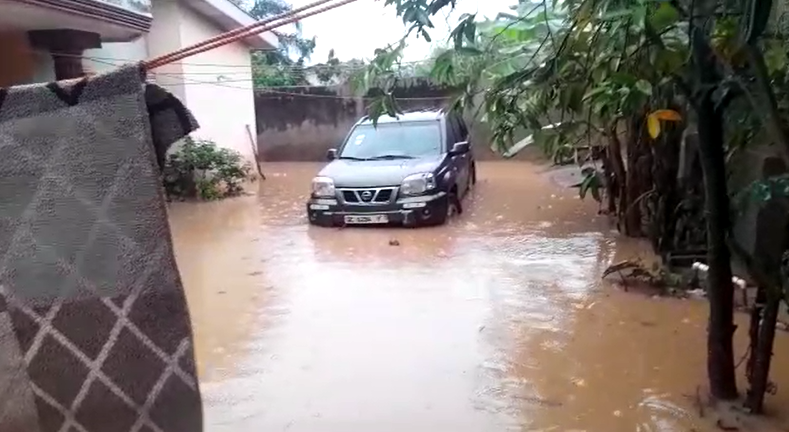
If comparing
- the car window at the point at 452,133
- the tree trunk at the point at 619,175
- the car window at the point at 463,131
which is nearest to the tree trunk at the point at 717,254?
the tree trunk at the point at 619,175

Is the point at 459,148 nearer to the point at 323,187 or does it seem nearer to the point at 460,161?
the point at 460,161

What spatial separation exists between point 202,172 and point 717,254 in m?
10.2

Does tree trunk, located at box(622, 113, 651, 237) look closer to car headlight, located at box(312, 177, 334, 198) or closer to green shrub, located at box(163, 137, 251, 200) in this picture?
car headlight, located at box(312, 177, 334, 198)

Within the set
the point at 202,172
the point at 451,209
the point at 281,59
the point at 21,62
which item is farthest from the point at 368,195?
the point at 281,59

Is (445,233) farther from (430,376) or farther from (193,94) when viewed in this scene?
(193,94)

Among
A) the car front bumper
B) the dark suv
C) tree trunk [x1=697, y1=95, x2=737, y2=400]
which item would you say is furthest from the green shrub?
tree trunk [x1=697, y1=95, x2=737, y2=400]

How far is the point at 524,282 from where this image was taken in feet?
23.1

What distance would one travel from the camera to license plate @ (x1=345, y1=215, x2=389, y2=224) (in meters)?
9.62

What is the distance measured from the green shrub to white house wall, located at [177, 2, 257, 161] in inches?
17.9

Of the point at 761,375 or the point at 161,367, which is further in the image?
the point at 761,375

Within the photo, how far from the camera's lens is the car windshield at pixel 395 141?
10.5 m

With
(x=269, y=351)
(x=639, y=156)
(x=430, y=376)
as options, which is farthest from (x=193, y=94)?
(x=430, y=376)

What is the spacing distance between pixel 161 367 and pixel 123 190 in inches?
15.4

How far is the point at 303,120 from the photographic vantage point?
1908 cm
